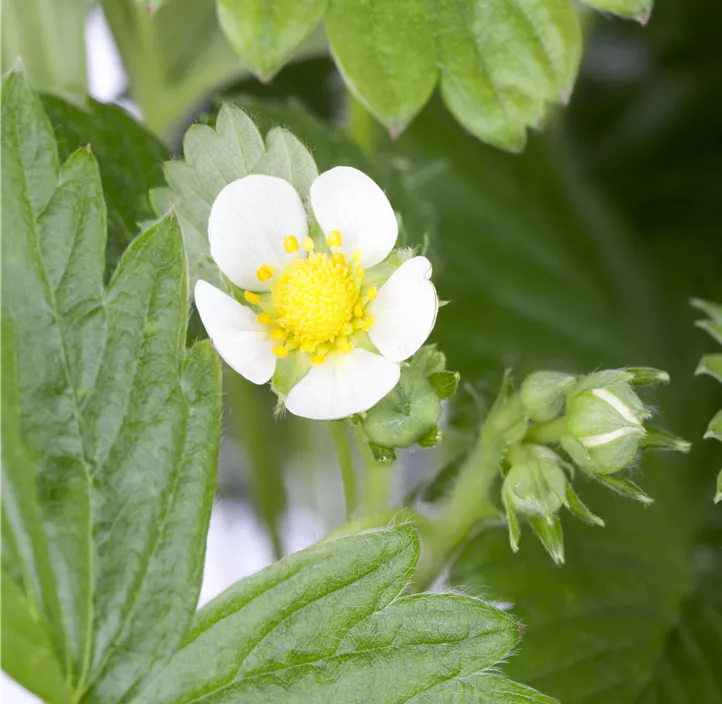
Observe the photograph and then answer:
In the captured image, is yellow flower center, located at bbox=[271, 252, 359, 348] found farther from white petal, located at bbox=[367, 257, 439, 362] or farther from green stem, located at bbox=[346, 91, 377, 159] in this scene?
green stem, located at bbox=[346, 91, 377, 159]

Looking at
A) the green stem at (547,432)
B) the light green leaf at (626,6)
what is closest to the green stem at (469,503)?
the green stem at (547,432)

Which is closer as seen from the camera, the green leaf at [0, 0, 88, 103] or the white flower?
the white flower

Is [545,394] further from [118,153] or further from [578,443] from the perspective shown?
[118,153]

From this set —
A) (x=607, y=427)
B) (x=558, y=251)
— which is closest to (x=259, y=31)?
(x=607, y=427)

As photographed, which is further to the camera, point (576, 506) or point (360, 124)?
point (360, 124)

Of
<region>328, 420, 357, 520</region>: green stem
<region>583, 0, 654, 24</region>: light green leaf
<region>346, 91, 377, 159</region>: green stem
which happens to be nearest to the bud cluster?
<region>328, 420, 357, 520</region>: green stem

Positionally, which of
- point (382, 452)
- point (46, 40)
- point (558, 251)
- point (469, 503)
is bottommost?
point (558, 251)
